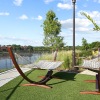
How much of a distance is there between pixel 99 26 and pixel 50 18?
25440 mm

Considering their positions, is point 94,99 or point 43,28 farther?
point 43,28

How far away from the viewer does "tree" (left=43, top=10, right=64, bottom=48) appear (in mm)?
31025

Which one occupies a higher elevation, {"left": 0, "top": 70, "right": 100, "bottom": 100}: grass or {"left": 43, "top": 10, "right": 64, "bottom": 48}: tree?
{"left": 43, "top": 10, "right": 64, "bottom": 48}: tree

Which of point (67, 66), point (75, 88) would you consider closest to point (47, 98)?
point (75, 88)

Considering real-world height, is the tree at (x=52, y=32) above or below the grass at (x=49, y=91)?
above

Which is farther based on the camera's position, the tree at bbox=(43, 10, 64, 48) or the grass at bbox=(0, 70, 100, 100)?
the tree at bbox=(43, 10, 64, 48)

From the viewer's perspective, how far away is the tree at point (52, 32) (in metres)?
31.0

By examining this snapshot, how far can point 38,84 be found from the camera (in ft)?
28.3

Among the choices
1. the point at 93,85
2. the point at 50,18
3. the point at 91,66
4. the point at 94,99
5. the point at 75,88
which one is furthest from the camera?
the point at 50,18

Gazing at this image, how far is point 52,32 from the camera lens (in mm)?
31203

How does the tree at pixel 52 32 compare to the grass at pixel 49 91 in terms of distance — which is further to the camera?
the tree at pixel 52 32

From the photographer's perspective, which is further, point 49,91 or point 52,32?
point 52,32

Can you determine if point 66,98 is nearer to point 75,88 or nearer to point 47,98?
point 47,98

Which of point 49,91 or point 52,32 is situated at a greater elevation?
point 52,32
